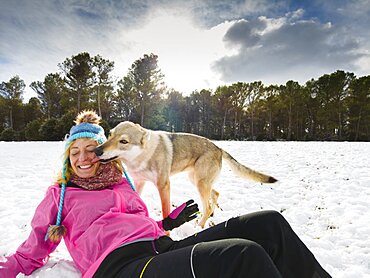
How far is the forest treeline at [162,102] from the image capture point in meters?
31.2

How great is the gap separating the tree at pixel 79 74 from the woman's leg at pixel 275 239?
1176 inches

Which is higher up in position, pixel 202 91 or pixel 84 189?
pixel 202 91

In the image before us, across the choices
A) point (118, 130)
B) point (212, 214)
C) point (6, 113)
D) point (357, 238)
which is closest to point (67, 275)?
point (118, 130)

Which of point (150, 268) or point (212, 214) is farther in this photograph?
point (212, 214)

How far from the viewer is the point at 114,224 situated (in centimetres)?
196

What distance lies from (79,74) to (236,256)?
3260cm

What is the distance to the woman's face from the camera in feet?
7.74

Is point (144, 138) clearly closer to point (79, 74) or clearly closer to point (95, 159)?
point (95, 159)

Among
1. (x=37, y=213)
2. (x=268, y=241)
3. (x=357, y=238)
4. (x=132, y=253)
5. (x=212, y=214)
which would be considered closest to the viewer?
(x=132, y=253)

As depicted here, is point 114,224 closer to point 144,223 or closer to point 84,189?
point 144,223

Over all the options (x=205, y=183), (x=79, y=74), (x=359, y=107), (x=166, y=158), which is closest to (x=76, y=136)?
(x=166, y=158)

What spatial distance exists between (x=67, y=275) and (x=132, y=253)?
982 millimetres

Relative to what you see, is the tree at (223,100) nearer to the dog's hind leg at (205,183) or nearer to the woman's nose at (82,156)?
the dog's hind leg at (205,183)

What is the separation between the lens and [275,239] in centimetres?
190
